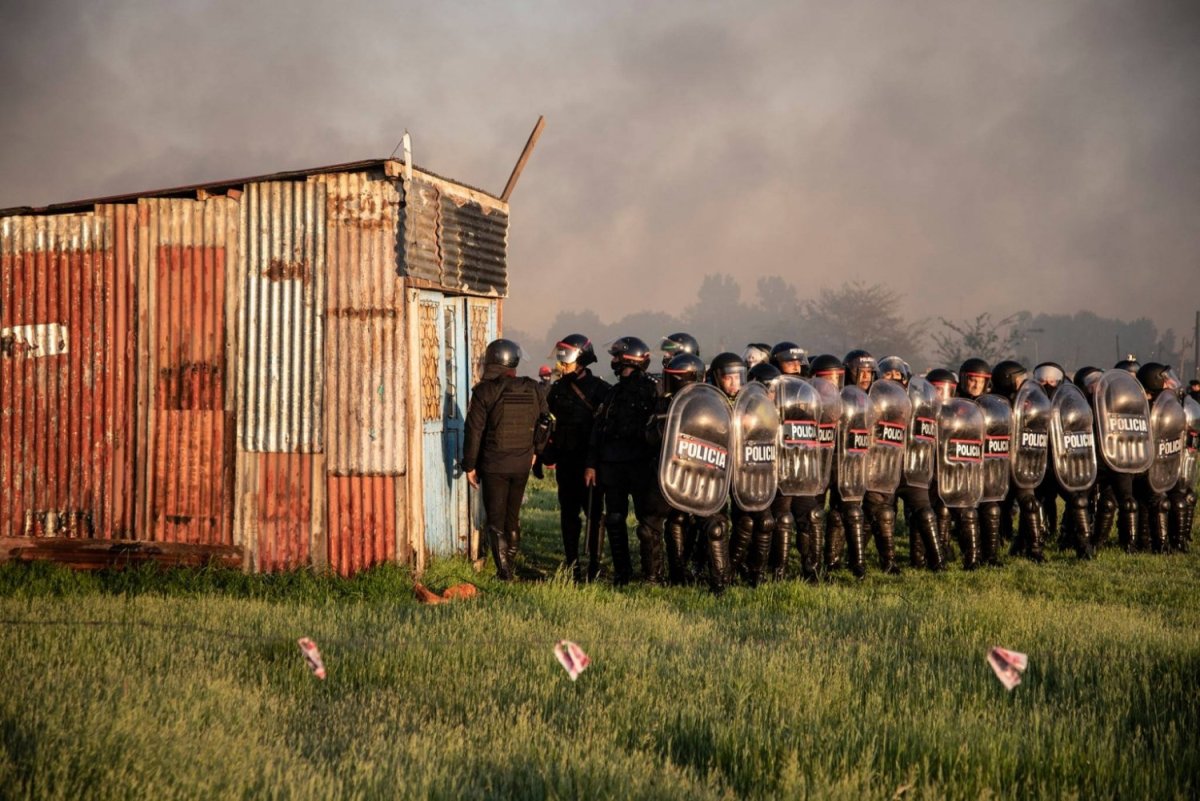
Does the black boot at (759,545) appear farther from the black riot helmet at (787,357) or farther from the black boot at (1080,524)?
the black boot at (1080,524)

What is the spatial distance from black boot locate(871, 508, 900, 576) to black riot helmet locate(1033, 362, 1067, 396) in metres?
2.61

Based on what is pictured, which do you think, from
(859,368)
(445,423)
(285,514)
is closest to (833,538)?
(859,368)

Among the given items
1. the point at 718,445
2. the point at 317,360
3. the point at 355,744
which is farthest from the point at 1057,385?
the point at 355,744

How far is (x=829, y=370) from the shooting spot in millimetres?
10383

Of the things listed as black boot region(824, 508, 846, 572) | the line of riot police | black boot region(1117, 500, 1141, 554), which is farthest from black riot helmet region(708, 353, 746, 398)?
black boot region(1117, 500, 1141, 554)

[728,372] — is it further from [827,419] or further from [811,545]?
[811,545]

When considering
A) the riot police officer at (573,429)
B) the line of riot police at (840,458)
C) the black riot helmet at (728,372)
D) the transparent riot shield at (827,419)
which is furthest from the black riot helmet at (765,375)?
the riot police officer at (573,429)

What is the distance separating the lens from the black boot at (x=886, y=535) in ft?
34.4

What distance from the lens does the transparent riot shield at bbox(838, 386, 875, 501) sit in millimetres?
10250

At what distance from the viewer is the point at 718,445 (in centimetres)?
929

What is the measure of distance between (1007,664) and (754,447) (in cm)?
461

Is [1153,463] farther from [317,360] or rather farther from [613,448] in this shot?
[317,360]

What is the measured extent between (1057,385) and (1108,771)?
7.79m

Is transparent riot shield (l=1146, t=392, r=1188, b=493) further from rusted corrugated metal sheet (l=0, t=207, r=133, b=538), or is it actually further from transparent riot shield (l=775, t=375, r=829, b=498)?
rusted corrugated metal sheet (l=0, t=207, r=133, b=538)
